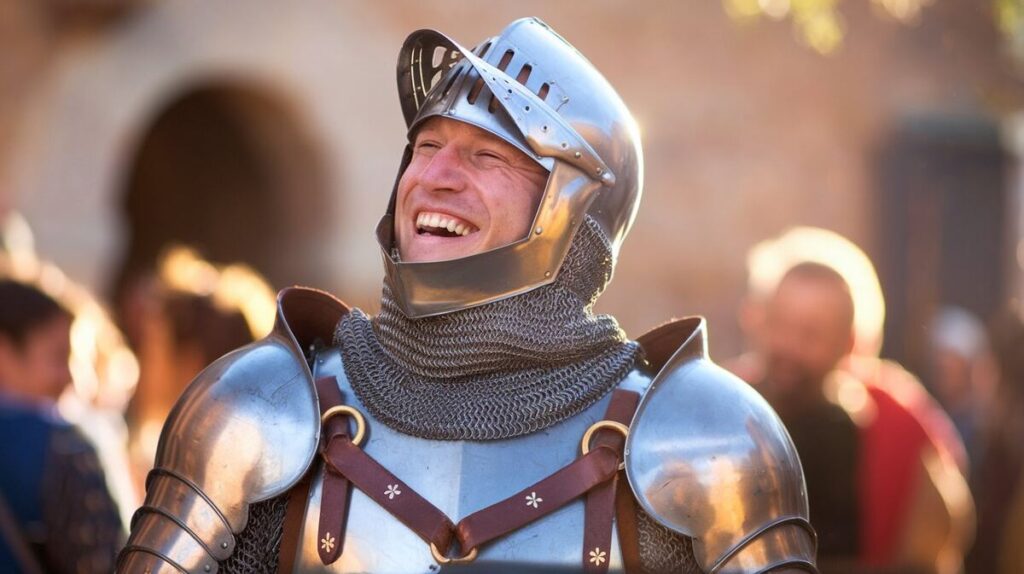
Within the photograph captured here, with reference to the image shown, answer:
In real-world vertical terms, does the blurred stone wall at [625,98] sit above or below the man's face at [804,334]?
above

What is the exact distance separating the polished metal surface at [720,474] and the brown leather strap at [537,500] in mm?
65

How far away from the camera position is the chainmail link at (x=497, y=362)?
3.75 m

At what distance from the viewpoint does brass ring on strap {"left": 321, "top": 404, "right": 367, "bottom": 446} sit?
12.2 ft

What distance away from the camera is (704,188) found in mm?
13516

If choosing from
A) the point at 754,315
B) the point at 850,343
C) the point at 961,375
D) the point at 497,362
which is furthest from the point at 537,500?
the point at 961,375

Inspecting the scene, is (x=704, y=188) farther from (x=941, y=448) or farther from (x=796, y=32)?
(x=941, y=448)

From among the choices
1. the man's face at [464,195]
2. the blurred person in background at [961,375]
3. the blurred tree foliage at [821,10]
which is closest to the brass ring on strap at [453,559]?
the man's face at [464,195]

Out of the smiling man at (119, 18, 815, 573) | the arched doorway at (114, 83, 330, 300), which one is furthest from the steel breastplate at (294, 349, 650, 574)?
the arched doorway at (114, 83, 330, 300)

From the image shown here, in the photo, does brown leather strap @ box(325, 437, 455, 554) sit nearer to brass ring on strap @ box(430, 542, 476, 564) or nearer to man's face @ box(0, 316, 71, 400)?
brass ring on strap @ box(430, 542, 476, 564)

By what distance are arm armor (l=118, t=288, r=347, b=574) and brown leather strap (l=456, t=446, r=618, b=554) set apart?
0.37 meters

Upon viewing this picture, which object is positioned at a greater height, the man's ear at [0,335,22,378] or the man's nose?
the man's nose

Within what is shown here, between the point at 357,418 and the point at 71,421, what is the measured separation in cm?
174

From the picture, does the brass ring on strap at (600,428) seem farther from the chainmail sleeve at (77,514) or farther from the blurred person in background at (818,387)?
the blurred person in background at (818,387)

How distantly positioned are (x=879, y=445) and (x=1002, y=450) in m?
1.72
